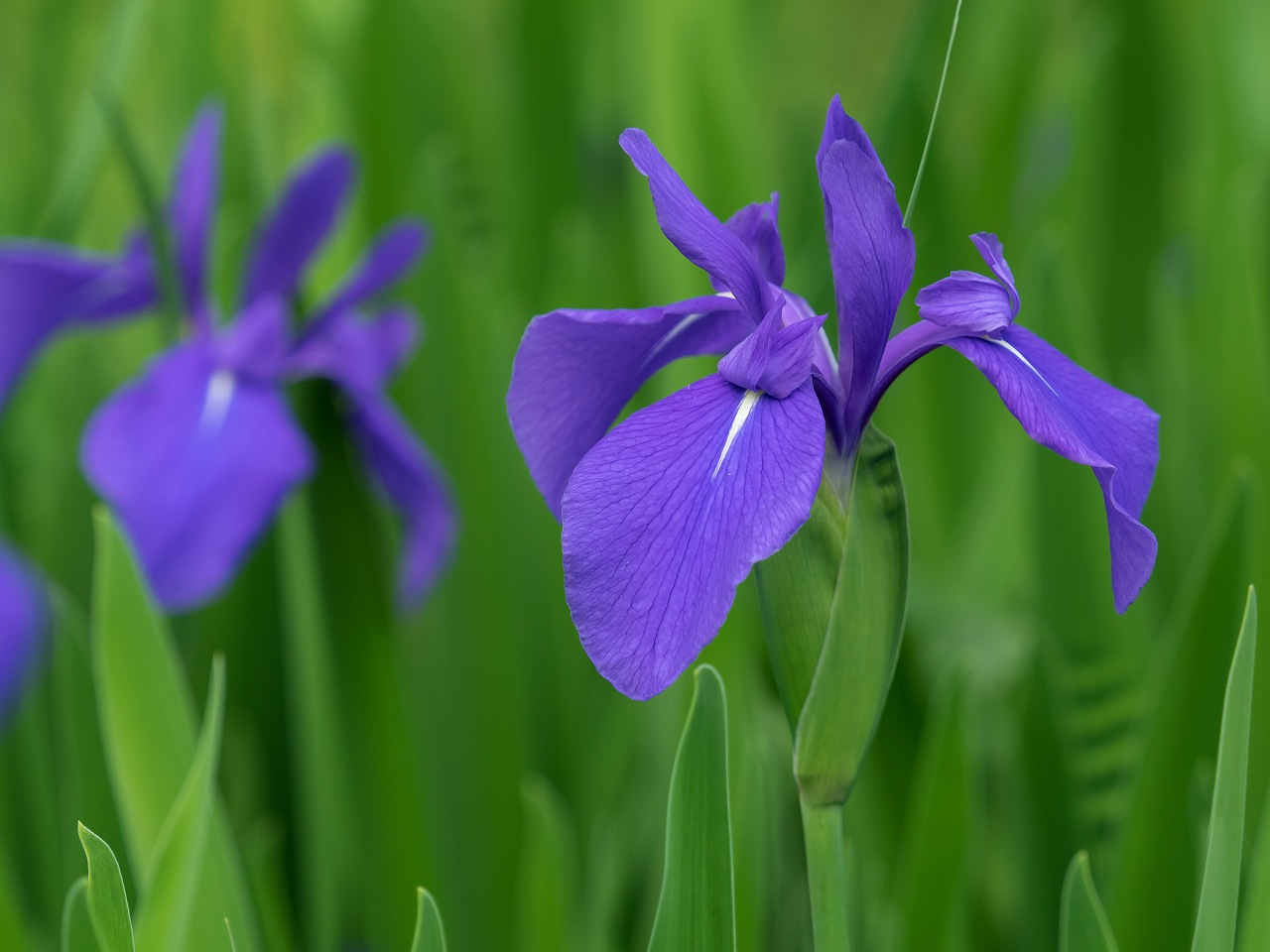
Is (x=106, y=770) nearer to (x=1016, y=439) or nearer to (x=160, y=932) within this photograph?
(x=160, y=932)

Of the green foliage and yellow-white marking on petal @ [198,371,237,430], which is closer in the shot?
the green foliage

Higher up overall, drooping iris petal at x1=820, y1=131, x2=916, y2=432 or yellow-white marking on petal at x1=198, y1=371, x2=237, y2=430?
drooping iris petal at x1=820, y1=131, x2=916, y2=432

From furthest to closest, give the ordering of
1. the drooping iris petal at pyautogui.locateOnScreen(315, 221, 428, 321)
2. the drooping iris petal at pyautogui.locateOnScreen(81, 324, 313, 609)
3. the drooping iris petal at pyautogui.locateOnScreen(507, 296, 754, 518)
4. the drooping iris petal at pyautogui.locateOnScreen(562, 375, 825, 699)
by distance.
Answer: the drooping iris petal at pyautogui.locateOnScreen(315, 221, 428, 321), the drooping iris petal at pyautogui.locateOnScreen(81, 324, 313, 609), the drooping iris petal at pyautogui.locateOnScreen(507, 296, 754, 518), the drooping iris petal at pyautogui.locateOnScreen(562, 375, 825, 699)

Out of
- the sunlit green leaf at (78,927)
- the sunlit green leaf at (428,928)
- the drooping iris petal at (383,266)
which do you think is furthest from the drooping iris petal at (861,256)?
the drooping iris petal at (383,266)

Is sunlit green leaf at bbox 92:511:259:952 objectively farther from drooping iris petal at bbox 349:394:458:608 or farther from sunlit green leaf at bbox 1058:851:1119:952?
sunlit green leaf at bbox 1058:851:1119:952

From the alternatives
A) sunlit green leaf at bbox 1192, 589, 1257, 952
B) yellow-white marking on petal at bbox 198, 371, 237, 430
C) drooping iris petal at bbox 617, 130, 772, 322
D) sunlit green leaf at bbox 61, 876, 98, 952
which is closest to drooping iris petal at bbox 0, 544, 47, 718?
yellow-white marking on petal at bbox 198, 371, 237, 430

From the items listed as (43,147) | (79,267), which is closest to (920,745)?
(79,267)

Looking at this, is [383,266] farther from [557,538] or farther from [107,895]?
[107,895]

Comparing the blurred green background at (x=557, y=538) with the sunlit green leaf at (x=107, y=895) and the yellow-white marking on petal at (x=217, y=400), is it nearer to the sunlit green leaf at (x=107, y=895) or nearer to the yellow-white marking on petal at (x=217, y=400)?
the yellow-white marking on petal at (x=217, y=400)
